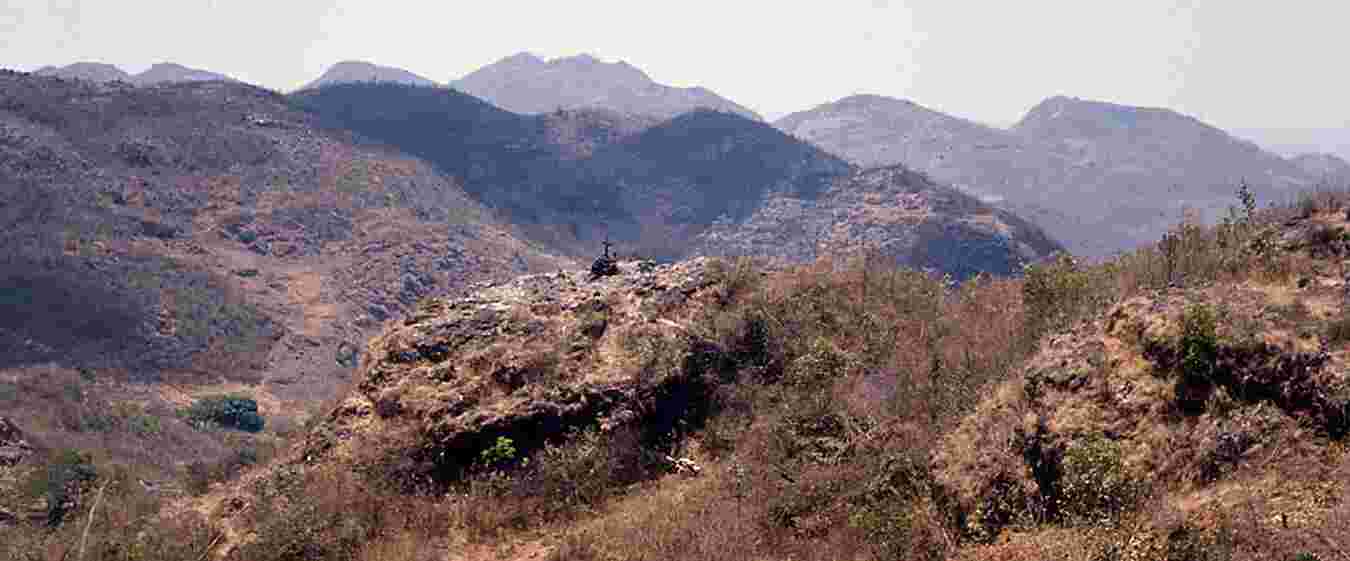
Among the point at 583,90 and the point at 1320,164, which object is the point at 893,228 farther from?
the point at 583,90

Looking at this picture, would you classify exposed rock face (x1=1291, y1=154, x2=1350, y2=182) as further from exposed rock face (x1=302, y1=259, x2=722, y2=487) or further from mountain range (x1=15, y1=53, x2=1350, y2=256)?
exposed rock face (x1=302, y1=259, x2=722, y2=487)

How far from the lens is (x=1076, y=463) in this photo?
4.93 meters

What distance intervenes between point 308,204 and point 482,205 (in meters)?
14.4

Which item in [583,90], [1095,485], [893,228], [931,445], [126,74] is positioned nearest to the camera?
[1095,485]

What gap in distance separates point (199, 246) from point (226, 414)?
20856mm

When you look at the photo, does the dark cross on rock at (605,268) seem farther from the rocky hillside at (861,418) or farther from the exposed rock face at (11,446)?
the exposed rock face at (11,446)

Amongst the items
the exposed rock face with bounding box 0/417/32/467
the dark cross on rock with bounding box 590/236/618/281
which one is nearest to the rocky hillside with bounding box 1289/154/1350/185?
the dark cross on rock with bounding box 590/236/618/281

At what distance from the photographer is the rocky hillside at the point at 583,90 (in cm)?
16912

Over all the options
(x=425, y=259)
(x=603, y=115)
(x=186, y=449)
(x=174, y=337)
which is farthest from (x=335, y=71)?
(x=186, y=449)

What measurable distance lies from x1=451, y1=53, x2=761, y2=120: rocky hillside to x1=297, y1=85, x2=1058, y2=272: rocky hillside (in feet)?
254

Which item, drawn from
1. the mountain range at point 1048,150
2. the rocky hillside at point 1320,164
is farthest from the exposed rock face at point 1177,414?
the rocky hillside at point 1320,164

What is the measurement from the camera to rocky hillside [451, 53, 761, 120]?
16912cm

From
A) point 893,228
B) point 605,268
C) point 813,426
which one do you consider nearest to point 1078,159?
point 893,228

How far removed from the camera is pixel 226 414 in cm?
2888
